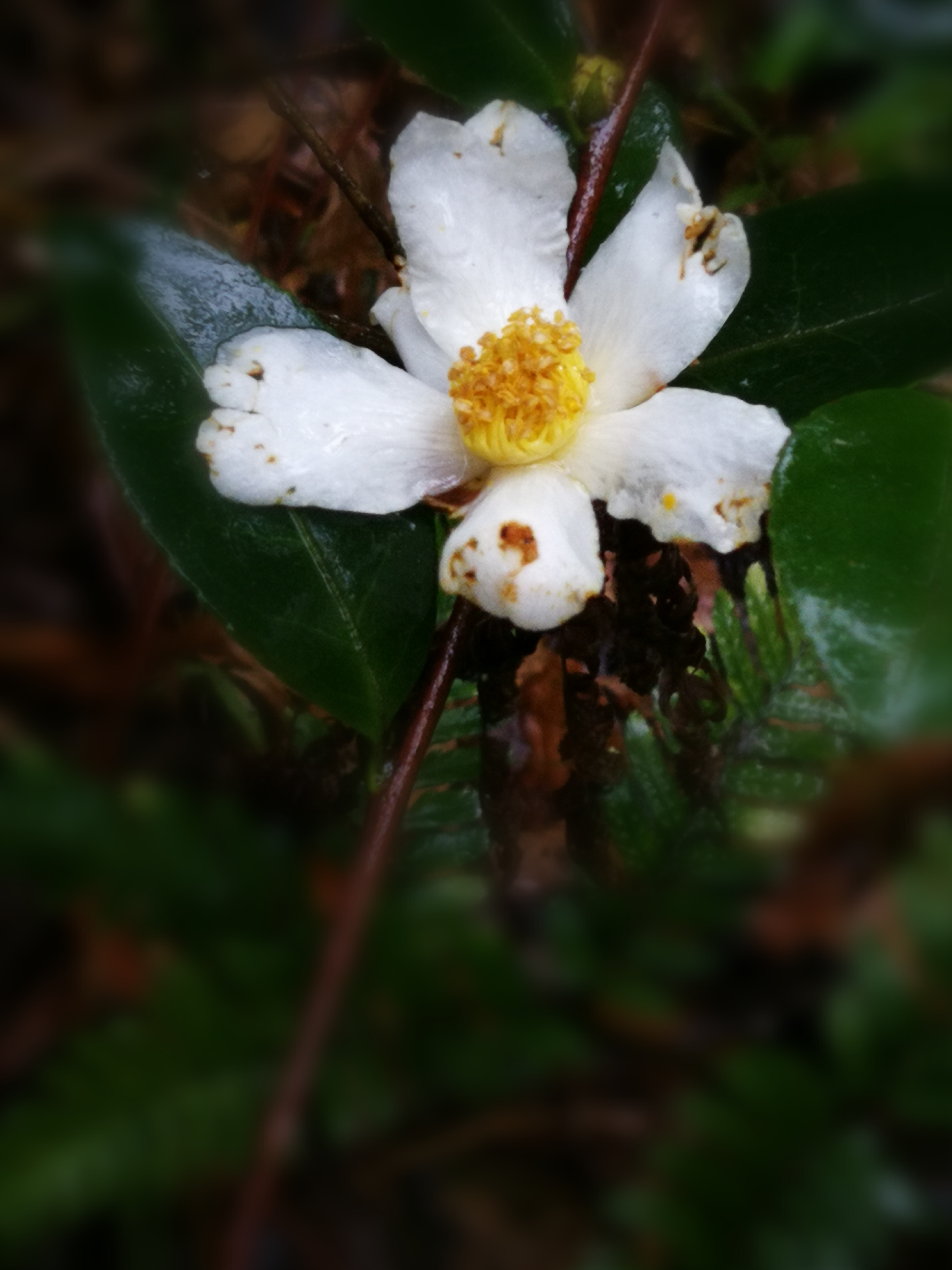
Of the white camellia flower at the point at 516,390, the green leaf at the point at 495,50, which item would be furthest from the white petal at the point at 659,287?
the green leaf at the point at 495,50

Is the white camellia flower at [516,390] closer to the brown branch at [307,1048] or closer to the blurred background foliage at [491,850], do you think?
the blurred background foliage at [491,850]

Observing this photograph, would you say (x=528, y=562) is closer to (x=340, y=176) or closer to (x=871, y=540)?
(x=871, y=540)

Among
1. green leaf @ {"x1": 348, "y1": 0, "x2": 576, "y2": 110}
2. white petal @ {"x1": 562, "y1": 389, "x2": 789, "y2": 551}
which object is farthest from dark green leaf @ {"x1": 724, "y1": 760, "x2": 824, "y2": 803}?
green leaf @ {"x1": 348, "y1": 0, "x2": 576, "y2": 110}

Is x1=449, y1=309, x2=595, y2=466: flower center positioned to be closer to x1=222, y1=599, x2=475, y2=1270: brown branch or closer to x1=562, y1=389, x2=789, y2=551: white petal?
x1=562, y1=389, x2=789, y2=551: white petal

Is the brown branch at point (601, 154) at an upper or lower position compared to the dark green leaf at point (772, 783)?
upper

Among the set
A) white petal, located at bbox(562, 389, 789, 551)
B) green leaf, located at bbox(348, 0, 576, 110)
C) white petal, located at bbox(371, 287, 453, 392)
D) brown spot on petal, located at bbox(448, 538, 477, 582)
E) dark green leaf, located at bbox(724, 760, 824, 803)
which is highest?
green leaf, located at bbox(348, 0, 576, 110)

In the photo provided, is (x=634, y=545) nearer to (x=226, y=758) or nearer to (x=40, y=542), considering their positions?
(x=226, y=758)
